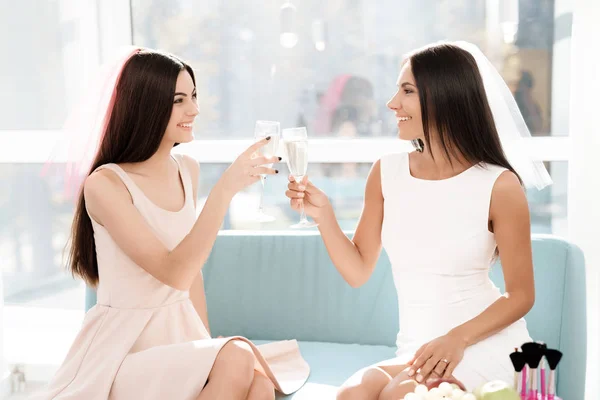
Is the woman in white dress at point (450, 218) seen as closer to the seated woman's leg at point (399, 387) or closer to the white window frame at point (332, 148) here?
the seated woman's leg at point (399, 387)

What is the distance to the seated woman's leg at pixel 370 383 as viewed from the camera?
1.86 meters

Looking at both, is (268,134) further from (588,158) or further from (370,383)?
(588,158)

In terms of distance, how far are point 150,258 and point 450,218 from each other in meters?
0.91

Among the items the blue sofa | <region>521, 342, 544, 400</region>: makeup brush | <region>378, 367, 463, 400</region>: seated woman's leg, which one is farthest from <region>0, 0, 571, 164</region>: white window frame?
<region>521, 342, 544, 400</region>: makeup brush

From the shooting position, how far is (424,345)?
1.92 meters

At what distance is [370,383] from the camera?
6.20 ft

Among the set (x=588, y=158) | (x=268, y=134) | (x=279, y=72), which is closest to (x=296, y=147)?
(x=268, y=134)

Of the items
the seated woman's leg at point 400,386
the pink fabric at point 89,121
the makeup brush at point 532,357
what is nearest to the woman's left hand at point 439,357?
the seated woman's leg at point 400,386

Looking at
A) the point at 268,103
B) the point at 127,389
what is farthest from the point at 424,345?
the point at 268,103

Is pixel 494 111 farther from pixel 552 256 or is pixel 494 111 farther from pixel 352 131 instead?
pixel 352 131

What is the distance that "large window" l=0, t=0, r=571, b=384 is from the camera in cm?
319

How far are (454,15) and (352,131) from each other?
0.71 metres

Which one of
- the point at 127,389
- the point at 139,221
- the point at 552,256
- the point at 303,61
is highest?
the point at 303,61

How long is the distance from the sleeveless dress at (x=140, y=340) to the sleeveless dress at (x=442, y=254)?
0.49 meters
